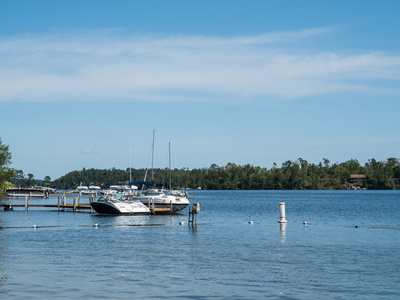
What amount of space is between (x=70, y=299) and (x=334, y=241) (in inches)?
895

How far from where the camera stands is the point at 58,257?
2769 cm

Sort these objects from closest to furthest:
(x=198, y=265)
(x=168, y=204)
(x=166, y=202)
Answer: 1. (x=198, y=265)
2. (x=168, y=204)
3. (x=166, y=202)

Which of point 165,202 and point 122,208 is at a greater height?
point 165,202

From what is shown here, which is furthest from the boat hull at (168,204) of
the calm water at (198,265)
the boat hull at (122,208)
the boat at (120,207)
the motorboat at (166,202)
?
the calm water at (198,265)

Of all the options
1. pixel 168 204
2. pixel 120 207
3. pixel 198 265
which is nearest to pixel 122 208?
pixel 120 207

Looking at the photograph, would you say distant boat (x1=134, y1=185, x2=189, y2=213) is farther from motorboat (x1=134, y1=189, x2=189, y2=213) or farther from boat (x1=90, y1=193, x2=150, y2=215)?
boat (x1=90, y1=193, x2=150, y2=215)

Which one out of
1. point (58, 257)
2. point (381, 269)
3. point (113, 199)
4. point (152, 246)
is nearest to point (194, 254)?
point (152, 246)

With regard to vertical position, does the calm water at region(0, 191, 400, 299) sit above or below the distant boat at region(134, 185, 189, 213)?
below

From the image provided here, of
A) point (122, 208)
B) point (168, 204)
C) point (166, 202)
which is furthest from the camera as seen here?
point (166, 202)

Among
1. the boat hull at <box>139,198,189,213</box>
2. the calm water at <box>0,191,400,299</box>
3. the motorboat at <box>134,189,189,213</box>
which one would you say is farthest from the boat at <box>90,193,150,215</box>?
the calm water at <box>0,191,400,299</box>

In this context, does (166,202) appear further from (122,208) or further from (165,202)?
(122,208)

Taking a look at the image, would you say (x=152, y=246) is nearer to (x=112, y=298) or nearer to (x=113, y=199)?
(x=112, y=298)

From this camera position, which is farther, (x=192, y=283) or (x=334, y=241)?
(x=334, y=241)

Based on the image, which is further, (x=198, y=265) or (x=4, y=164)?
(x=4, y=164)
